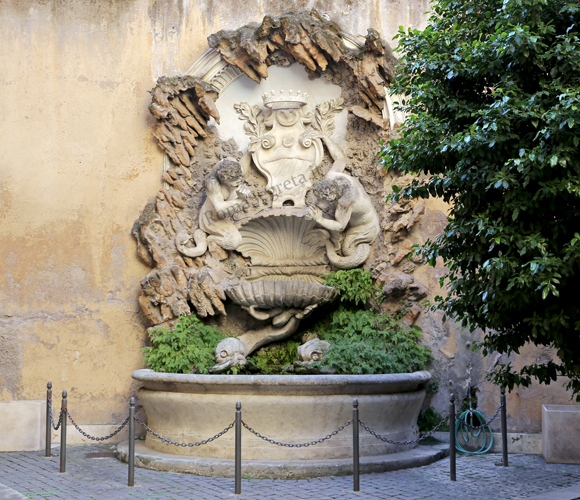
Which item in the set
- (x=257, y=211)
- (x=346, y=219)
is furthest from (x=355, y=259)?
(x=257, y=211)

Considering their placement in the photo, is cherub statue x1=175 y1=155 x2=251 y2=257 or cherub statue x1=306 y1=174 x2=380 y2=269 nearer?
cherub statue x1=306 y1=174 x2=380 y2=269

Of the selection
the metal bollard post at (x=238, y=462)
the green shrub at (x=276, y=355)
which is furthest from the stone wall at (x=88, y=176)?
the metal bollard post at (x=238, y=462)

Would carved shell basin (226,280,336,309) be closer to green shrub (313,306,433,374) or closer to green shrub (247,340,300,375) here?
green shrub (313,306,433,374)

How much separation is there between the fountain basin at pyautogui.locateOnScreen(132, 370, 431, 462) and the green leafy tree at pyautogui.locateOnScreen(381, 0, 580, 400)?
88.4 inches

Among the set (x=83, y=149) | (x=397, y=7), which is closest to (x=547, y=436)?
(x=397, y=7)

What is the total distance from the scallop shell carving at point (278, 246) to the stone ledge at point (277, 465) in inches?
119

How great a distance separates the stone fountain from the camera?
9211 mm

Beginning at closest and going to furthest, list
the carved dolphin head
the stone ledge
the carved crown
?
the stone ledge → the carved dolphin head → the carved crown

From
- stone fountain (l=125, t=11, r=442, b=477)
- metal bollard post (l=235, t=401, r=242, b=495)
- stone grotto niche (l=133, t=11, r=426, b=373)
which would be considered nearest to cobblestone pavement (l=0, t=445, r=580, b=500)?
metal bollard post (l=235, t=401, r=242, b=495)

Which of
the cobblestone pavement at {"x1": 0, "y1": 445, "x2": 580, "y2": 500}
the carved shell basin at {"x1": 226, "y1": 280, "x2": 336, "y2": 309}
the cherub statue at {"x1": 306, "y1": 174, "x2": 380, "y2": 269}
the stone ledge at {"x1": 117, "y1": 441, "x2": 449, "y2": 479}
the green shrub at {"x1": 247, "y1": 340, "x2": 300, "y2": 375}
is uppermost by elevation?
the cherub statue at {"x1": 306, "y1": 174, "x2": 380, "y2": 269}

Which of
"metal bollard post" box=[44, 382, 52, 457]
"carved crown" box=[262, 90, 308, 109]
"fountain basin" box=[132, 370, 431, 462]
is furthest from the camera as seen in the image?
Result: "carved crown" box=[262, 90, 308, 109]

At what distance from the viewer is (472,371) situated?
9.05 metres

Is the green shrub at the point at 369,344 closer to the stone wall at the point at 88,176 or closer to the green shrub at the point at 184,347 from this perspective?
the stone wall at the point at 88,176

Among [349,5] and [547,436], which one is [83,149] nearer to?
[349,5]
